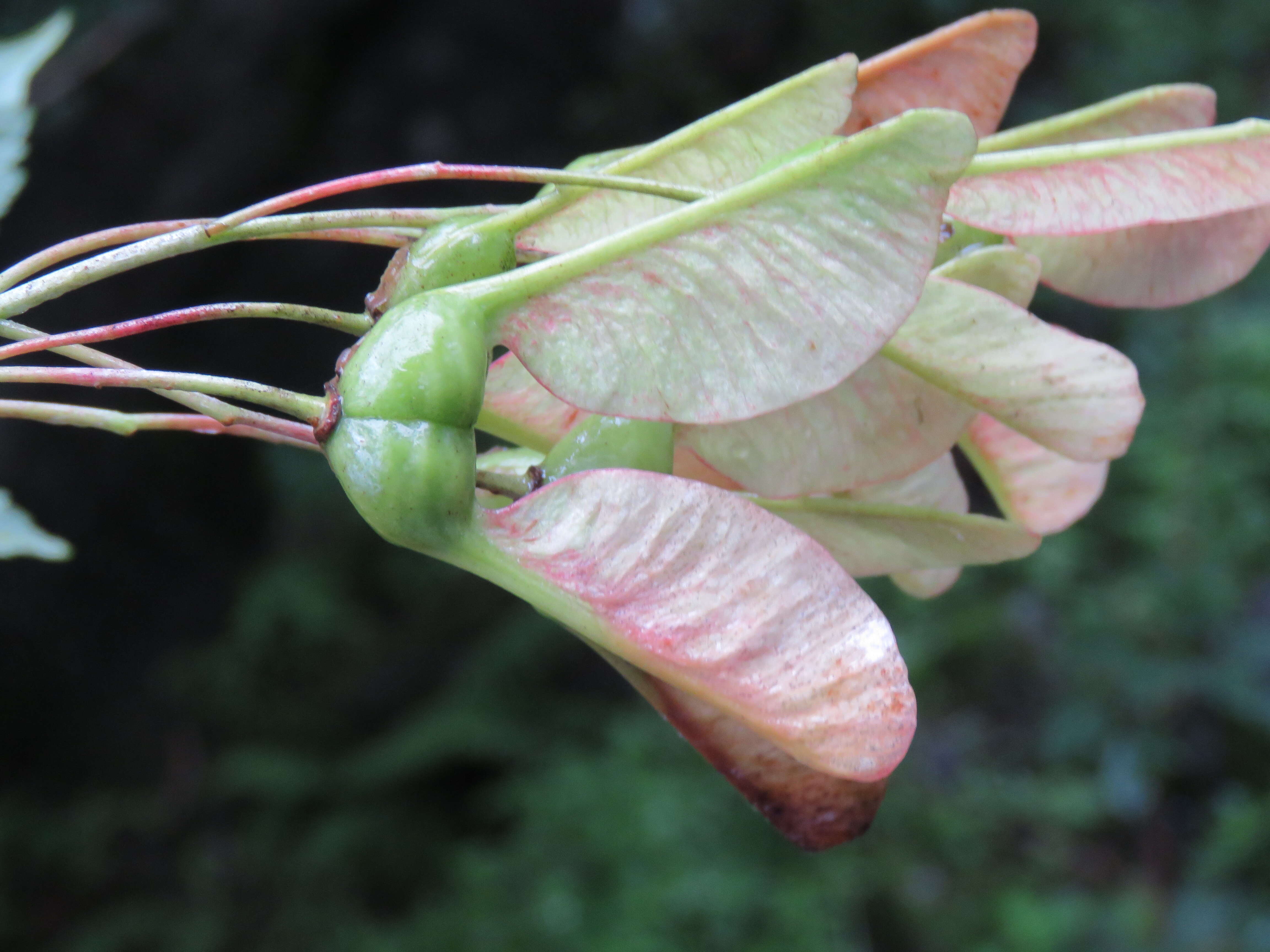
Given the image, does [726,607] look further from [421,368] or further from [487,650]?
[487,650]

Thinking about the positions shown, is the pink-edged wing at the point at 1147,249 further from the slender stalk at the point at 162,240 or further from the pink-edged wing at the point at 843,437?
the slender stalk at the point at 162,240

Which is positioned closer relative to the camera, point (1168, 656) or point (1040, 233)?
point (1040, 233)

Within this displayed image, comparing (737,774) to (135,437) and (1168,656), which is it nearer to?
(135,437)

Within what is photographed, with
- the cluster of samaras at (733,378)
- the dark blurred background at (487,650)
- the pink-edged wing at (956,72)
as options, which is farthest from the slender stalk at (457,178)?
the dark blurred background at (487,650)

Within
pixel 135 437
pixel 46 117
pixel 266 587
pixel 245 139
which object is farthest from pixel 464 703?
pixel 46 117

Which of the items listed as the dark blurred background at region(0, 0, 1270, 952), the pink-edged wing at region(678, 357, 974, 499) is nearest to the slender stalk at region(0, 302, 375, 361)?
the pink-edged wing at region(678, 357, 974, 499)
